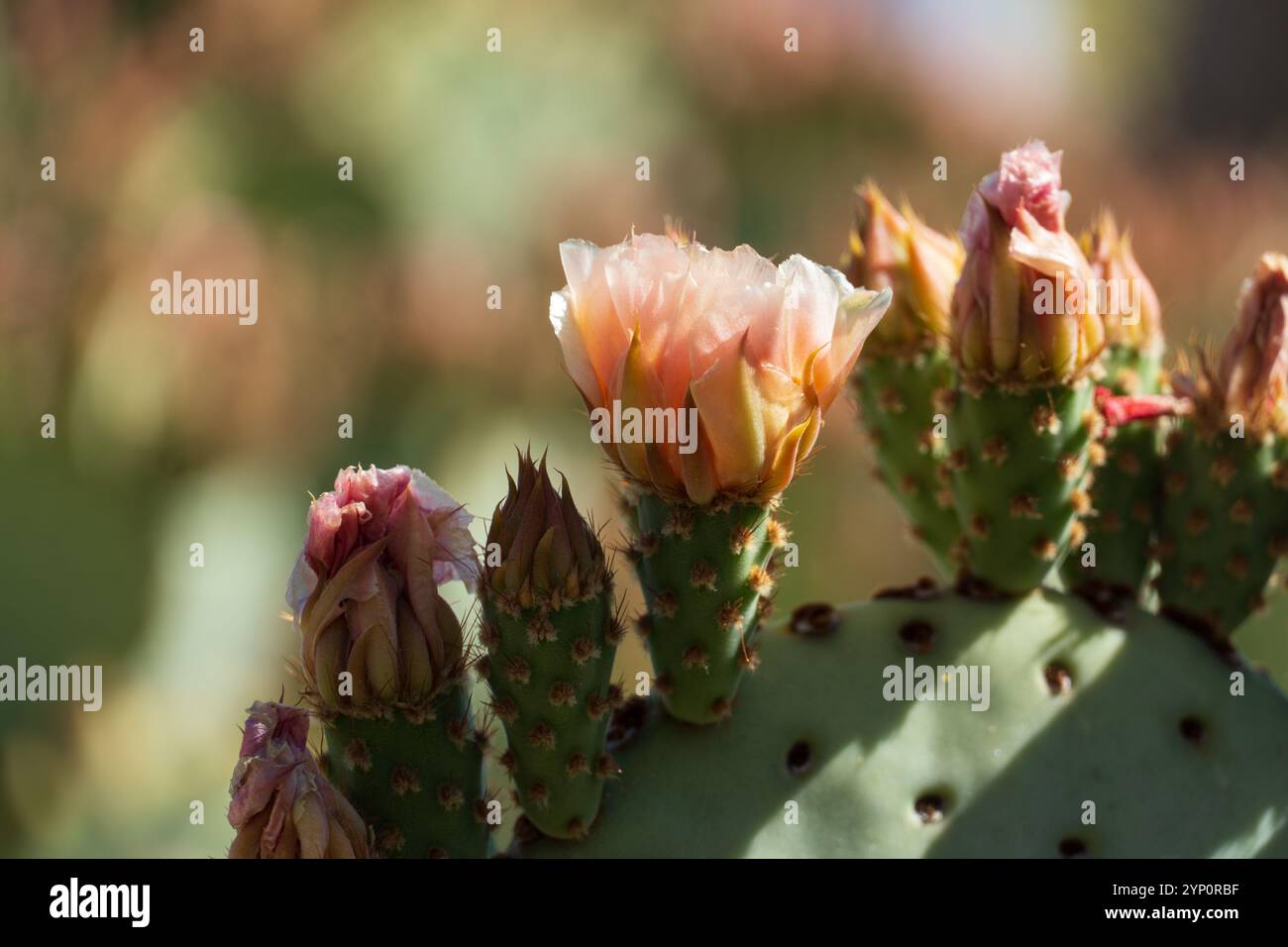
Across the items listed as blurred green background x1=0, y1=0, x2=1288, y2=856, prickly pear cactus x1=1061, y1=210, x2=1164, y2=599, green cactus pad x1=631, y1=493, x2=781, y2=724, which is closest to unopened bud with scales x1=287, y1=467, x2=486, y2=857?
green cactus pad x1=631, y1=493, x2=781, y2=724

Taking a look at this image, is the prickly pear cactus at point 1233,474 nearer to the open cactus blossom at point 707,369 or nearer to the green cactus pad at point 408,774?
the open cactus blossom at point 707,369

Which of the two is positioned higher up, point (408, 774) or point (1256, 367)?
point (1256, 367)

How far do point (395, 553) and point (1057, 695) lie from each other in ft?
1.65

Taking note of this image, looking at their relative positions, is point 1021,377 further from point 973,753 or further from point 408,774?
point 408,774

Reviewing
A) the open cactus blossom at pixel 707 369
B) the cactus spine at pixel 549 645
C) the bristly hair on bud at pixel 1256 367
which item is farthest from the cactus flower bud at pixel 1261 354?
the cactus spine at pixel 549 645

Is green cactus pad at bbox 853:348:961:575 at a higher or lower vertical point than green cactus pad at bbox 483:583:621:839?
higher

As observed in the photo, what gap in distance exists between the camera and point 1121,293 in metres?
1.14

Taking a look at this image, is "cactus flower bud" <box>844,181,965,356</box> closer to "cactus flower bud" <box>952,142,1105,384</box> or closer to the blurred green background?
"cactus flower bud" <box>952,142,1105,384</box>

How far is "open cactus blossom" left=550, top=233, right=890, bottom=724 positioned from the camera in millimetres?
823

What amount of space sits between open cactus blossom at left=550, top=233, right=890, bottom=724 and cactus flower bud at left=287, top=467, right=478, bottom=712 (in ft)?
0.39

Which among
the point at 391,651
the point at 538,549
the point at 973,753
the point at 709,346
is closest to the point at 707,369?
the point at 709,346

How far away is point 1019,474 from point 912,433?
145 mm
